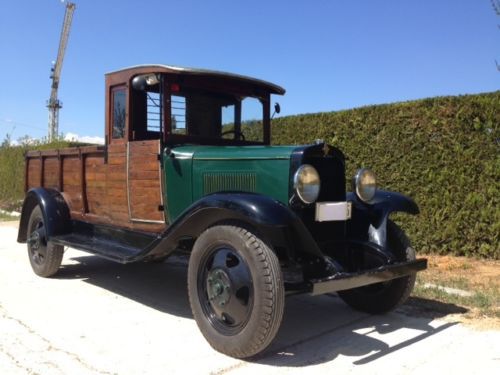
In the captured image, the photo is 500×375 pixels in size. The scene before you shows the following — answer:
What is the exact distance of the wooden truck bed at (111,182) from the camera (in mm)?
4742

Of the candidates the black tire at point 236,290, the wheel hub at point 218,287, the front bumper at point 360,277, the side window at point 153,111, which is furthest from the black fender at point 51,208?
the front bumper at point 360,277

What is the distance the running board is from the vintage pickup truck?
2 cm

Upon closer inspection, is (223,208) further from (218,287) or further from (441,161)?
(441,161)

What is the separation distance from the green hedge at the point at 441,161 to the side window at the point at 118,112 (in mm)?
4069

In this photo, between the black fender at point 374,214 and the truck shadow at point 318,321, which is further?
the black fender at point 374,214

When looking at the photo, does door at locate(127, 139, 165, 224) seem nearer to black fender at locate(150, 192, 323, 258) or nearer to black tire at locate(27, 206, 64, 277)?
black fender at locate(150, 192, 323, 258)

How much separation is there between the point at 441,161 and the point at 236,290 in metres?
4.63

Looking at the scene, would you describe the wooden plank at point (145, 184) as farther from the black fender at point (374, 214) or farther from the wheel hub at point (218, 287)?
the black fender at point (374, 214)

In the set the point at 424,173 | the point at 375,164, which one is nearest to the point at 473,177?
the point at 424,173

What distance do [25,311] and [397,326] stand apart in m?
3.27

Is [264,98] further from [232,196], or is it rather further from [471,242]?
[471,242]

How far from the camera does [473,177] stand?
6.86 meters

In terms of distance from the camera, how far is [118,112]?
17.0ft

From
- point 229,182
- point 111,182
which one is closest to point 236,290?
point 229,182
